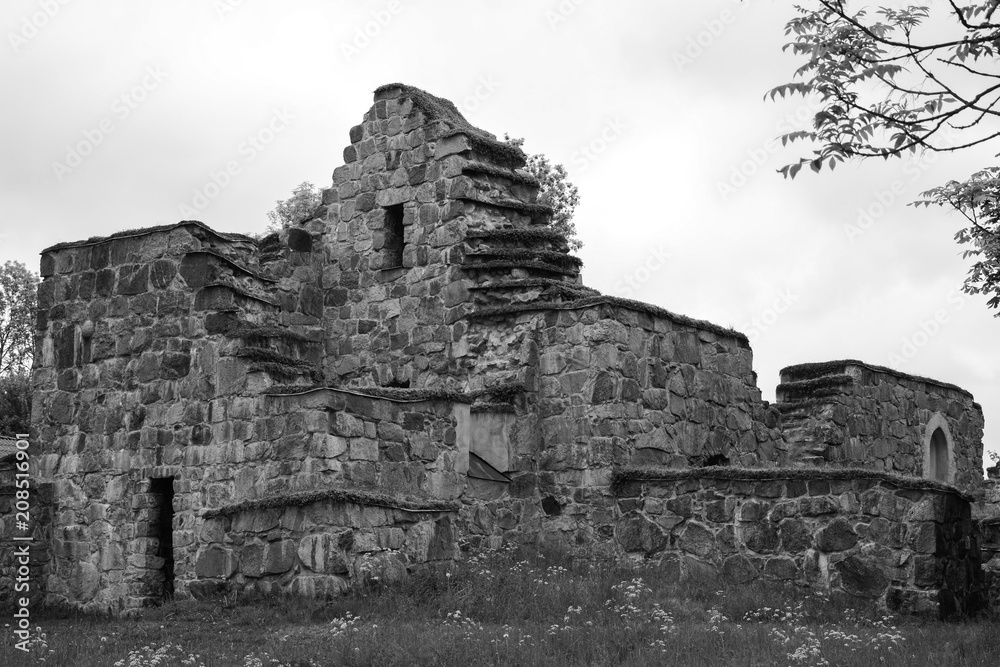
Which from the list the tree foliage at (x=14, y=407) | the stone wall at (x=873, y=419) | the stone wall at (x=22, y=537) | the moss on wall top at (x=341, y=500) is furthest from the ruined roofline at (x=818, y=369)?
the tree foliage at (x=14, y=407)

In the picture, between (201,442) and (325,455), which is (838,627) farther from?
(201,442)

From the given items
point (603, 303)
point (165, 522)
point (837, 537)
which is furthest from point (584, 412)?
point (165, 522)

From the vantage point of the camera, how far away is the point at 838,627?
41.0ft

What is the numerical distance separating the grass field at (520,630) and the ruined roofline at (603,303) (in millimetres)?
3784

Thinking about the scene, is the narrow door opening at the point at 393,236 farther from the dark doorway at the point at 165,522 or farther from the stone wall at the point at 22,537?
the stone wall at the point at 22,537

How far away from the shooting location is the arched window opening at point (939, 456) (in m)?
24.6

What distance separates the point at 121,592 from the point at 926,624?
973cm

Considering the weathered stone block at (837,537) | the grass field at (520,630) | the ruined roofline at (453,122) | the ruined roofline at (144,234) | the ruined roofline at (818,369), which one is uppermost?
the ruined roofline at (453,122)

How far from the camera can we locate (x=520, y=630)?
11.8 m

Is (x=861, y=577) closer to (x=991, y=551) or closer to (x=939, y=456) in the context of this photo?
(x=991, y=551)

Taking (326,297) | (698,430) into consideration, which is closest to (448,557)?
(698,430)

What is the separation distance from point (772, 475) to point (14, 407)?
2605cm

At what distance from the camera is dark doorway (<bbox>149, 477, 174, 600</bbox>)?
52.9 ft

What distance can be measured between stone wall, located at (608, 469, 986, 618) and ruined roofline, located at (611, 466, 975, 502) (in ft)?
0.05
